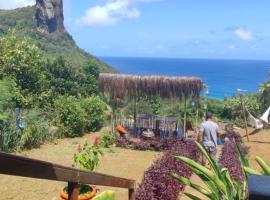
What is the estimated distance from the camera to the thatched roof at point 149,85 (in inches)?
612

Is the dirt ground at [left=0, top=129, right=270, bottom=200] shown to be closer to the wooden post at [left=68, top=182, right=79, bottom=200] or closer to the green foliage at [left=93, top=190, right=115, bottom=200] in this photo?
the green foliage at [left=93, top=190, right=115, bottom=200]

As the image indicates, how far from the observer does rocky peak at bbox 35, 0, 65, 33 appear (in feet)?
365

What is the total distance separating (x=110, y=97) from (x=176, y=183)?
8.69m

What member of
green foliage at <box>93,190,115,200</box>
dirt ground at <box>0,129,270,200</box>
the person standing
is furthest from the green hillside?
green foliage at <box>93,190,115,200</box>

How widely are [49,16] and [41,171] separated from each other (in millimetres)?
115249

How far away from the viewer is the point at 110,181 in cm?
321

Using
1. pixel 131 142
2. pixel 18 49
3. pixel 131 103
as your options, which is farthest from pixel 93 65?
pixel 131 142

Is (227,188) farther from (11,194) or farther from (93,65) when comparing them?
(93,65)

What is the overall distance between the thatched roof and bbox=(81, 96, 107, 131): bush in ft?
5.68

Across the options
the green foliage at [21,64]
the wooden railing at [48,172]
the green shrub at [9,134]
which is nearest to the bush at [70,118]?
the green shrub at [9,134]

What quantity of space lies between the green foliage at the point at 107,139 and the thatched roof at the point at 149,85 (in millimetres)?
1523

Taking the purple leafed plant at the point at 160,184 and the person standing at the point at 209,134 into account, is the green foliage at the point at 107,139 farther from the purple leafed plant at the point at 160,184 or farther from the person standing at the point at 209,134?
the purple leafed plant at the point at 160,184

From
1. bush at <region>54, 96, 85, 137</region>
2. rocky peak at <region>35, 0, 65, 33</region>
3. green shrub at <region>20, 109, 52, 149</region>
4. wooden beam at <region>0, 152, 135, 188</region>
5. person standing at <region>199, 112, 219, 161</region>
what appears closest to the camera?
wooden beam at <region>0, 152, 135, 188</region>

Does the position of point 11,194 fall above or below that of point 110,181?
below
